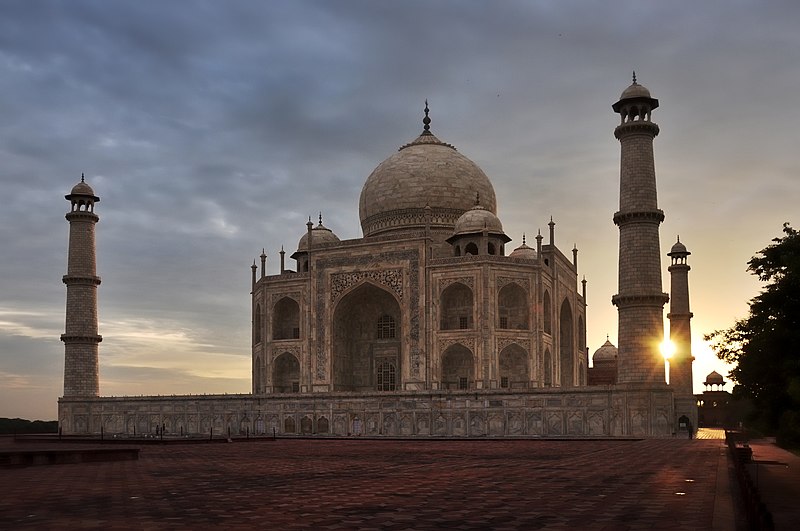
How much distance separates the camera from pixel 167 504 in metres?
8.60

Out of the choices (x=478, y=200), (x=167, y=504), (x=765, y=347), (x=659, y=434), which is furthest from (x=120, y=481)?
(x=478, y=200)

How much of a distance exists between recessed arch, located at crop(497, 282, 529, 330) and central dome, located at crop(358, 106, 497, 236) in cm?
676

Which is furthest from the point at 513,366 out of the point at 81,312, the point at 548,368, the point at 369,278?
the point at 81,312

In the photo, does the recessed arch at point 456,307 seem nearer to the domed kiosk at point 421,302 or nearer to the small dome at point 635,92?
the domed kiosk at point 421,302

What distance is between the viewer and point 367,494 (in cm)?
937

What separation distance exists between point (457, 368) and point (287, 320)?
10019 millimetres

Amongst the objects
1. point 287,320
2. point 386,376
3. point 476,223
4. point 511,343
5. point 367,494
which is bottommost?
point 367,494

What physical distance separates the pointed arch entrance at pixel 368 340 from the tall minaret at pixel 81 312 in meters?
11.4

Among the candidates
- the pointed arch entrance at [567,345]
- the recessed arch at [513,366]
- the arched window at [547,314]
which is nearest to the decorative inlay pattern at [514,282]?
the arched window at [547,314]

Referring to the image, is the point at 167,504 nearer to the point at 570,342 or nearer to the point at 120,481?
the point at 120,481

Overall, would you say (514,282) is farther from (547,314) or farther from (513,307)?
(547,314)

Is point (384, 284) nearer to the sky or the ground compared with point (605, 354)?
nearer to the sky

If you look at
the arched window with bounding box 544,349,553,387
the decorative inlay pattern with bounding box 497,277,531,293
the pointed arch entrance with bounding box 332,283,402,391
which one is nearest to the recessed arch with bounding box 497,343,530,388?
the arched window with bounding box 544,349,553,387

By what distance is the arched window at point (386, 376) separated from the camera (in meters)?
41.6
